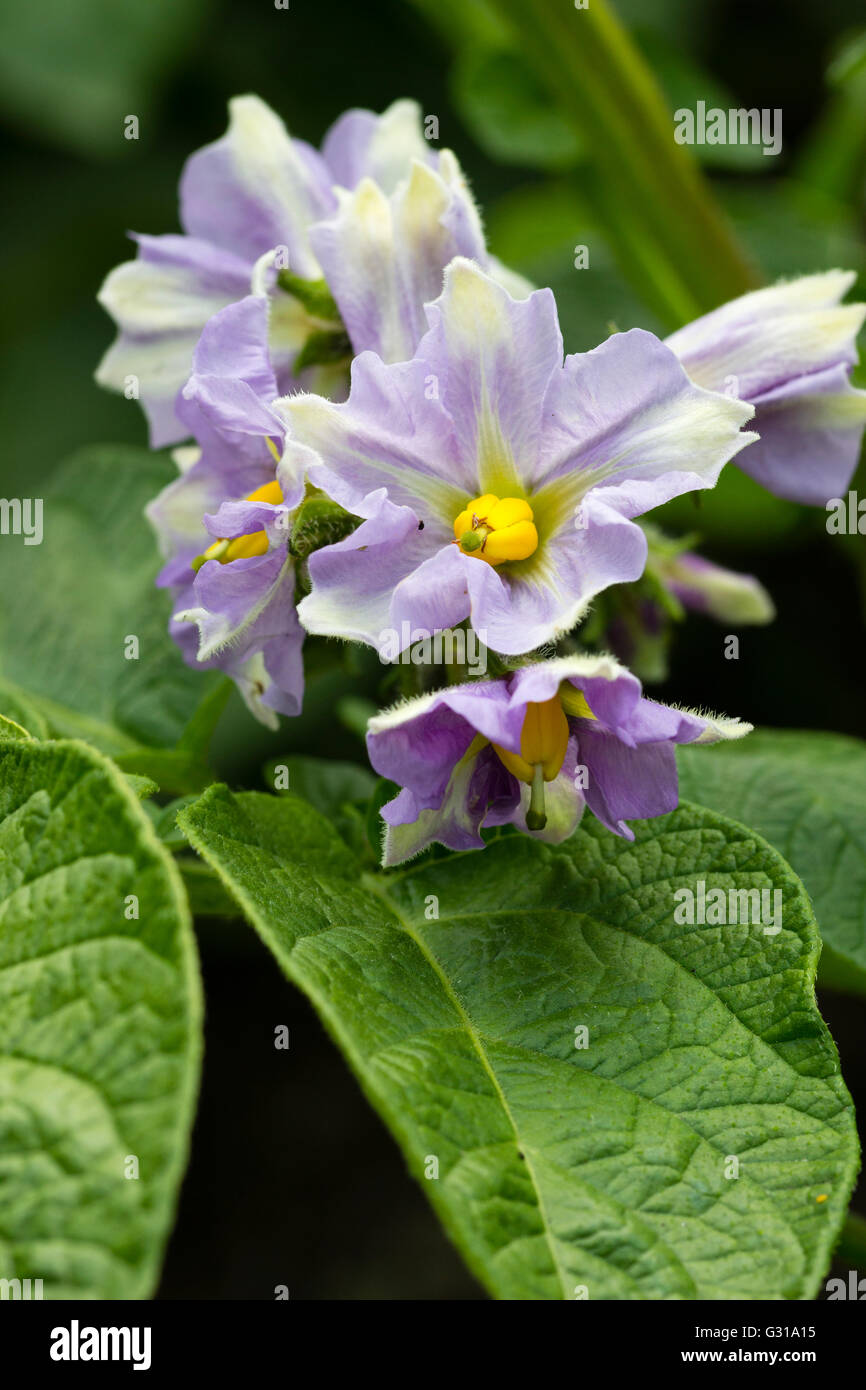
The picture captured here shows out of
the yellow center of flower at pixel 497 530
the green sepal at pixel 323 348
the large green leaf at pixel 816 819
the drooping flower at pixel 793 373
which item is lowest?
the large green leaf at pixel 816 819

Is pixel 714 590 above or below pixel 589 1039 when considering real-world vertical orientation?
above

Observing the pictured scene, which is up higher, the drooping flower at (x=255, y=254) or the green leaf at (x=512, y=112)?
the green leaf at (x=512, y=112)

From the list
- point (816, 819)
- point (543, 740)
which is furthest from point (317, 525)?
point (816, 819)

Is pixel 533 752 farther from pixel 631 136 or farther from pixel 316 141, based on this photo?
pixel 316 141

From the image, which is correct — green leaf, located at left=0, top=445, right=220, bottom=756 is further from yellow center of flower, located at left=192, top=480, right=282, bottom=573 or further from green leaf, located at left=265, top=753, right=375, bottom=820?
yellow center of flower, located at left=192, top=480, right=282, bottom=573

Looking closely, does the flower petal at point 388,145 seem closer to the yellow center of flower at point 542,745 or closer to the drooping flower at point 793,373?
the drooping flower at point 793,373

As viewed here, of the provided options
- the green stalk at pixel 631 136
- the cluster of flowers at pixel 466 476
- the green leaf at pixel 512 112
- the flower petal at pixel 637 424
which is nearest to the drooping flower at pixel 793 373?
the cluster of flowers at pixel 466 476
